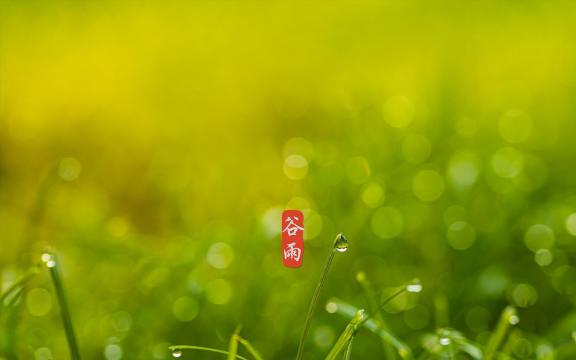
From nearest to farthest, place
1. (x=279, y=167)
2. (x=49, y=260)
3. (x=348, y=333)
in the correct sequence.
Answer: (x=348, y=333), (x=49, y=260), (x=279, y=167)

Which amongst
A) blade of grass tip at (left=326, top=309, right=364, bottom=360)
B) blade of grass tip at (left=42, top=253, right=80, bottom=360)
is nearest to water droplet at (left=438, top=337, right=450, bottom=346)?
blade of grass tip at (left=326, top=309, right=364, bottom=360)

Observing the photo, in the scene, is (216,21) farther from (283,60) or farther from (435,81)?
(435,81)

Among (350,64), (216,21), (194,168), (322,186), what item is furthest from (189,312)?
(216,21)

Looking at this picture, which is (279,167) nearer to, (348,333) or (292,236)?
(292,236)

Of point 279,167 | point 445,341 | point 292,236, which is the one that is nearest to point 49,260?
point 292,236

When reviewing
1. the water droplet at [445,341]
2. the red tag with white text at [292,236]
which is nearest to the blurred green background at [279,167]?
the water droplet at [445,341]

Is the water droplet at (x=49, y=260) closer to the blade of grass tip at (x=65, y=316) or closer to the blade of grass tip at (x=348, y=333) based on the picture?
the blade of grass tip at (x=65, y=316)
